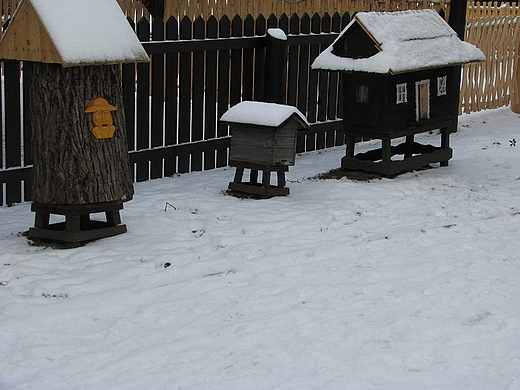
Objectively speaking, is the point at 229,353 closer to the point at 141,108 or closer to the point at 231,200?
the point at 231,200

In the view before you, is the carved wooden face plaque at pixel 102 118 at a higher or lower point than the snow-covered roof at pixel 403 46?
lower

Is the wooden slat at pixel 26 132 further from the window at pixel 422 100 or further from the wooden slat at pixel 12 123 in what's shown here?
the window at pixel 422 100

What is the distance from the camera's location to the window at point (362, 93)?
7.88m

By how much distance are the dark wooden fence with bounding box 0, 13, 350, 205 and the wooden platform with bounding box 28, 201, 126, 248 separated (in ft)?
4.17

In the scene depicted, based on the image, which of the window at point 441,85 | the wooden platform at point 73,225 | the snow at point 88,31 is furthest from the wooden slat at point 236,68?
the wooden platform at point 73,225

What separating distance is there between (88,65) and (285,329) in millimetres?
2433

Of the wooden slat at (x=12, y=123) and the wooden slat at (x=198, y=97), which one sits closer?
the wooden slat at (x=12, y=123)

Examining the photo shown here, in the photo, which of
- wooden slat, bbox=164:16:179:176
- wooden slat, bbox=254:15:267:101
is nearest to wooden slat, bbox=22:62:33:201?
wooden slat, bbox=164:16:179:176

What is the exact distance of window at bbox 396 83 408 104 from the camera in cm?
785

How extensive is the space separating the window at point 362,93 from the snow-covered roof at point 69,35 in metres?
3.03

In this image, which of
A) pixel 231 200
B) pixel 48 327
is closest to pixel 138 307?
pixel 48 327

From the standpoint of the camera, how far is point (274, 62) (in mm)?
8781

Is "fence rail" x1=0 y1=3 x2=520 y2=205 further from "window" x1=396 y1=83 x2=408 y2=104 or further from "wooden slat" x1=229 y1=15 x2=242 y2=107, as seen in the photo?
"window" x1=396 y1=83 x2=408 y2=104

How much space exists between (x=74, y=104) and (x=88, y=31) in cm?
55
